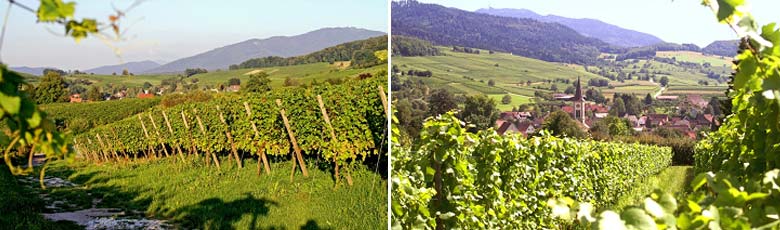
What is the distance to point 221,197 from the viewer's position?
372cm

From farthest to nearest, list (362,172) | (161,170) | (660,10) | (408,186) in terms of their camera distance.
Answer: (362,172) → (161,170) → (408,186) → (660,10)

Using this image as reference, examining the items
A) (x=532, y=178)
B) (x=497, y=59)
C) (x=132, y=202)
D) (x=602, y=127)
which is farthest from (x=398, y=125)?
(x=132, y=202)

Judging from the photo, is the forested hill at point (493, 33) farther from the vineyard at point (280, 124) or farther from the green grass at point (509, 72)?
the vineyard at point (280, 124)

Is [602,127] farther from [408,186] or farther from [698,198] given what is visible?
[698,198]

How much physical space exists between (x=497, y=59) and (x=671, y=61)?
1.50 ft

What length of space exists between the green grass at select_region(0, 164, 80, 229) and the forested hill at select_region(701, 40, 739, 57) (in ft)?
9.17

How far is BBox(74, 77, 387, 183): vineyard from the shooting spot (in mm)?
4285

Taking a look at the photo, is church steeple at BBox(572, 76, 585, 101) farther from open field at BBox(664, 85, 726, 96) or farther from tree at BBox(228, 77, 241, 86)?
tree at BBox(228, 77, 241, 86)

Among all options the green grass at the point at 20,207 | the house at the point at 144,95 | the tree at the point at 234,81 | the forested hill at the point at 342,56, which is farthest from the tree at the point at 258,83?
the green grass at the point at 20,207

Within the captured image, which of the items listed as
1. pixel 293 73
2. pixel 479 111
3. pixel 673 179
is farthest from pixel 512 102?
pixel 293 73

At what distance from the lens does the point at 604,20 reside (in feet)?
4.63

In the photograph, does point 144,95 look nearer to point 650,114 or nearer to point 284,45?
point 284,45

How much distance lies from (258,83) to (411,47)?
3.66 meters

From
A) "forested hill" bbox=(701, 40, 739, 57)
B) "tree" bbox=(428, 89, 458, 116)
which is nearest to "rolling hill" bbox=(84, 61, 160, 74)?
"tree" bbox=(428, 89, 458, 116)
